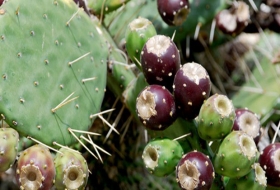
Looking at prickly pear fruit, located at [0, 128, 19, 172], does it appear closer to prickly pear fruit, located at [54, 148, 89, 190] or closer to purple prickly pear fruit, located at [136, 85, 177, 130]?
prickly pear fruit, located at [54, 148, 89, 190]

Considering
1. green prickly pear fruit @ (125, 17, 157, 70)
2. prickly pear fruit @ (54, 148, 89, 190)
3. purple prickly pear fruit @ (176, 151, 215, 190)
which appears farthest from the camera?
green prickly pear fruit @ (125, 17, 157, 70)

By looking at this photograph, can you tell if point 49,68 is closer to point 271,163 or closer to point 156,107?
point 156,107

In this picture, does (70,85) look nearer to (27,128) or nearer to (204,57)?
(27,128)

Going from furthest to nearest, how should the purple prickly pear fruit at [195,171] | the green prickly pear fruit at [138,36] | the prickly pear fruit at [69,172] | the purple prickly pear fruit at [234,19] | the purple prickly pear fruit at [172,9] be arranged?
the purple prickly pear fruit at [234,19] < the purple prickly pear fruit at [172,9] < the green prickly pear fruit at [138,36] < the prickly pear fruit at [69,172] < the purple prickly pear fruit at [195,171]

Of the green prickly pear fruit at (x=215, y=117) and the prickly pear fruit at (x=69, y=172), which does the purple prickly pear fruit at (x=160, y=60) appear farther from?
the prickly pear fruit at (x=69, y=172)

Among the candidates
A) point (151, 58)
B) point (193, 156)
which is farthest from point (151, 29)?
point (193, 156)

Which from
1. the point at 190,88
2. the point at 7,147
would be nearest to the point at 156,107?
the point at 190,88

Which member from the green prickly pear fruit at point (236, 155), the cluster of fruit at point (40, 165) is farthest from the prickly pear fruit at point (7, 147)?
the green prickly pear fruit at point (236, 155)

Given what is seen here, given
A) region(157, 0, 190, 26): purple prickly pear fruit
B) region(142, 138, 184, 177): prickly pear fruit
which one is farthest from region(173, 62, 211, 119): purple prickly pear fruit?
region(157, 0, 190, 26): purple prickly pear fruit
